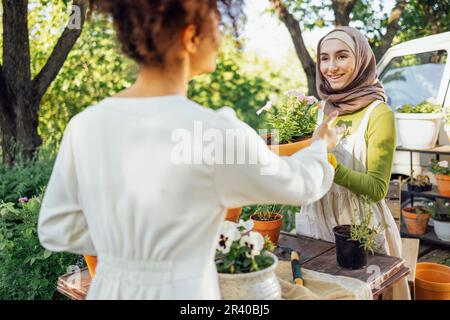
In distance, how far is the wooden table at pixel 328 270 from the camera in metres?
1.78

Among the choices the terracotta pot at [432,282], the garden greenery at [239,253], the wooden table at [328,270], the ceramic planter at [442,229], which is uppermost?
the garden greenery at [239,253]

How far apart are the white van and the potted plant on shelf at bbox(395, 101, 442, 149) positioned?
16 cm

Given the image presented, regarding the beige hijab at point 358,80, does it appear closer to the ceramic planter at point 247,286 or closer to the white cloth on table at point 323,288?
the white cloth on table at point 323,288

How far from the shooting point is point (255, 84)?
35.7 feet

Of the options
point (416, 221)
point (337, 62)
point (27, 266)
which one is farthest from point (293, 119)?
point (416, 221)

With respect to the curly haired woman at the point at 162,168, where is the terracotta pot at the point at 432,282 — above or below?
below

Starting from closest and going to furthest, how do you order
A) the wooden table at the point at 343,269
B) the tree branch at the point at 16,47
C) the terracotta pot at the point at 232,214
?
the wooden table at the point at 343,269 → the terracotta pot at the point at 232,214 → the tree branch at the point at 16,47

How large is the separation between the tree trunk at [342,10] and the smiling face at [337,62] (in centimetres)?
416

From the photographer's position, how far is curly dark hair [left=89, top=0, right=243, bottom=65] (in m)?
1.15

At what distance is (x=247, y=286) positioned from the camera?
143cm

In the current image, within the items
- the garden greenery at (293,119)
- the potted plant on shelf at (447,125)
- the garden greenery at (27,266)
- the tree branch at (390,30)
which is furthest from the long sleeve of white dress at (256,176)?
the tree branch at (390,30)
